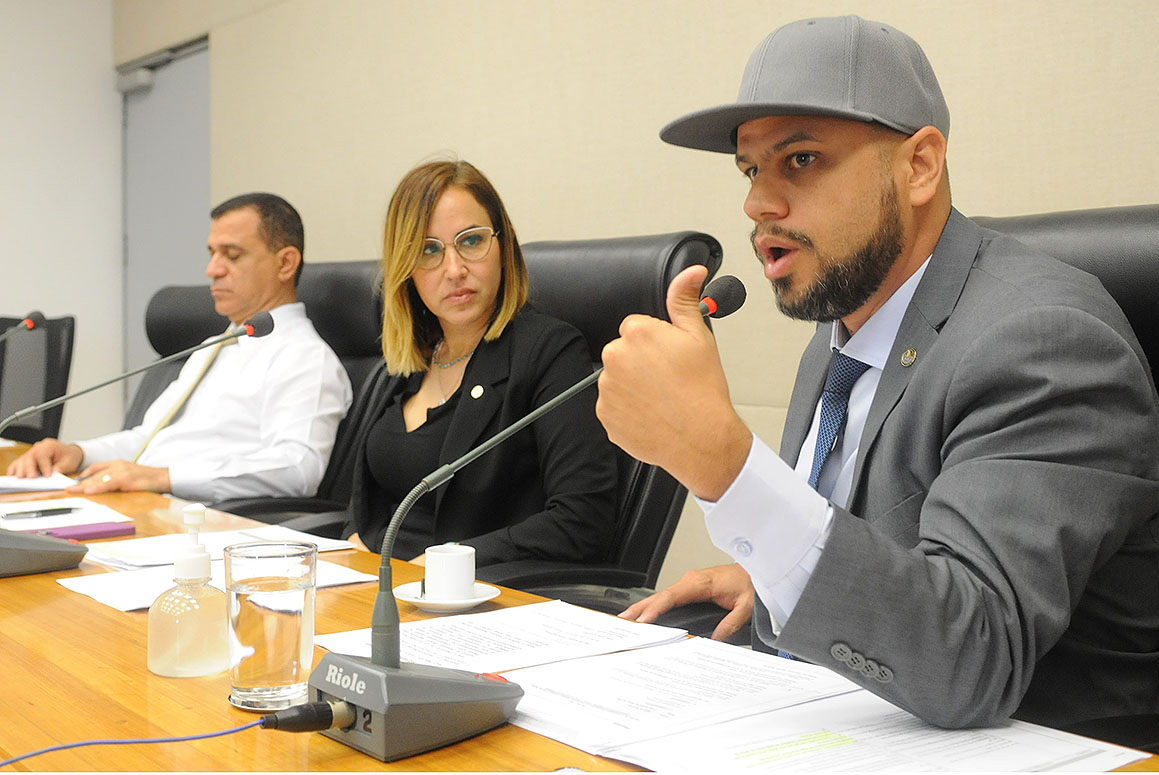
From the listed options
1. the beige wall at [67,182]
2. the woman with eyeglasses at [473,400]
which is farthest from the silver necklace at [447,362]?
the beige wall at [67,182]

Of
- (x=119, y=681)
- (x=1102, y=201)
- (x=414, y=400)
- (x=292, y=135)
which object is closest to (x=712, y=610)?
(x=119, y=681)

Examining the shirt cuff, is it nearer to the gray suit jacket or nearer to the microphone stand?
the gray suit jacket

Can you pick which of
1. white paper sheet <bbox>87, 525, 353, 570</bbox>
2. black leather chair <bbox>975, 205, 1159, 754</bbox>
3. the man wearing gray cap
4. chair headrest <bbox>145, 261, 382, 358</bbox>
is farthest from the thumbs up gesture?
chair headrest <bbox>145, 261, 382, 358</bbox>

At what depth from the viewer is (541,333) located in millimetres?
2084

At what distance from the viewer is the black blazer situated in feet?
6.24

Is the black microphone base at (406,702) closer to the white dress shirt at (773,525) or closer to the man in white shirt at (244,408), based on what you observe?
the white dress shirt at (773,525)

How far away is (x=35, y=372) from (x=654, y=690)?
10.8 feet

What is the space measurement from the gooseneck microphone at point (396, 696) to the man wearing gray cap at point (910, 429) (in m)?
0.23

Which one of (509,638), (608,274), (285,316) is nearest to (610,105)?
(285,316)

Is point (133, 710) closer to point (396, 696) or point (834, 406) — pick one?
point (396, 696)

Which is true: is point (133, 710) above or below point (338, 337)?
below

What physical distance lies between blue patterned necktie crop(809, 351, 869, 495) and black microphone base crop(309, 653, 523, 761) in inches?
20.9

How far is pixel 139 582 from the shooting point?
4.79 ft

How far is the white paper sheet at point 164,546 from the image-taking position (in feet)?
5.22
